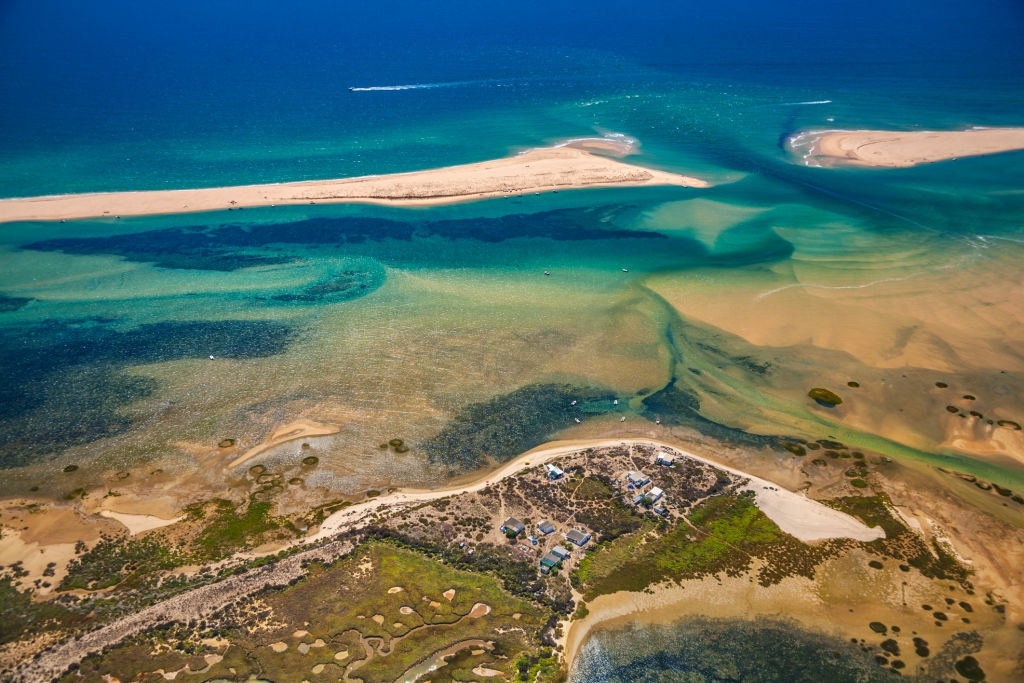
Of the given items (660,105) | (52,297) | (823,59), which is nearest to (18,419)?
(52,297)

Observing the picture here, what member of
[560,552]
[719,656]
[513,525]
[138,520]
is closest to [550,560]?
[560,552]

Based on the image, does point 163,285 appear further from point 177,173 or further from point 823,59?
point 823,59

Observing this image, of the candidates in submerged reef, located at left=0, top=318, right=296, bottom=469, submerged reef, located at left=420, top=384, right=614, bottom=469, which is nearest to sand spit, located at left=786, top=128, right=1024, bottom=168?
submerged reef, located at left=420, top=384, right=614, bottom=469

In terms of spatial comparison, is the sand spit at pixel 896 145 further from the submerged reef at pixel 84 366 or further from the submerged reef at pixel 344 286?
the submerged reef at pixel 84 366

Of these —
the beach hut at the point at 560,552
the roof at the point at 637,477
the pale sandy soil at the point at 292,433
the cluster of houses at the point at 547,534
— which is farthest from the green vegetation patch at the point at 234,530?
the roof at the point at 637,477

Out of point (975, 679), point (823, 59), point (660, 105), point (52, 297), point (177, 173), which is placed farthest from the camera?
point (823, 59)

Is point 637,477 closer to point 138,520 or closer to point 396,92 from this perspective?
point 138,520
